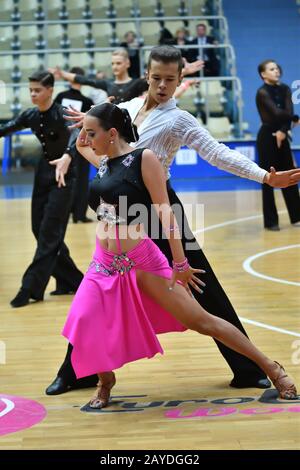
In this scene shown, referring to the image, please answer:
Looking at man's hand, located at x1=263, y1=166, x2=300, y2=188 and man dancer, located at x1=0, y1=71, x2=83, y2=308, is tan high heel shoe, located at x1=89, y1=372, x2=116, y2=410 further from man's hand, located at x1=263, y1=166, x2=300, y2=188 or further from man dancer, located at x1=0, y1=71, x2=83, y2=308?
man dancer, located at x1=0, y1=71, x2=83, y2=308

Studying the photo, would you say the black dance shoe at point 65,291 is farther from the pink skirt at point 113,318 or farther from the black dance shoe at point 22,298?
the pink skirt at point 113,318

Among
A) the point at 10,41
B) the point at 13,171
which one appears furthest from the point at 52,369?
the point at 10,41

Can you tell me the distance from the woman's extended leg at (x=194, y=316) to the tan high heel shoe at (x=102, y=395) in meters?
0.55

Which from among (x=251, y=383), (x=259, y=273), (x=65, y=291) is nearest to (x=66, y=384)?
(x=251, y=383)

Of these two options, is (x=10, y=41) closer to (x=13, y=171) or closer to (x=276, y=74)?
(x=13, y=171)

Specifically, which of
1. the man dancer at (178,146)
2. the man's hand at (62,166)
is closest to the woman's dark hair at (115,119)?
the man dancer at (178,146)

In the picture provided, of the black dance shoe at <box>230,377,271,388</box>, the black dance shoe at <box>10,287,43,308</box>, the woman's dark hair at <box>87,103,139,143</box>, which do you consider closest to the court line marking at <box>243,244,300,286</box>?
the black dance shoe at <box>10,287,43,308</box>

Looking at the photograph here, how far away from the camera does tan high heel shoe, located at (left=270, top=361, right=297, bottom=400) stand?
452 centimetres

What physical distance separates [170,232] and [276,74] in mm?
6605

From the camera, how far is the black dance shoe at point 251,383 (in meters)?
4.79

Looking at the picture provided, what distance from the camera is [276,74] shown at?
10328 millimetres

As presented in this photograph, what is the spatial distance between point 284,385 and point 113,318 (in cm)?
97

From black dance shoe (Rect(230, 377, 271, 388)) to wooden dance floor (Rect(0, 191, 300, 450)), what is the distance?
1.8 inches
